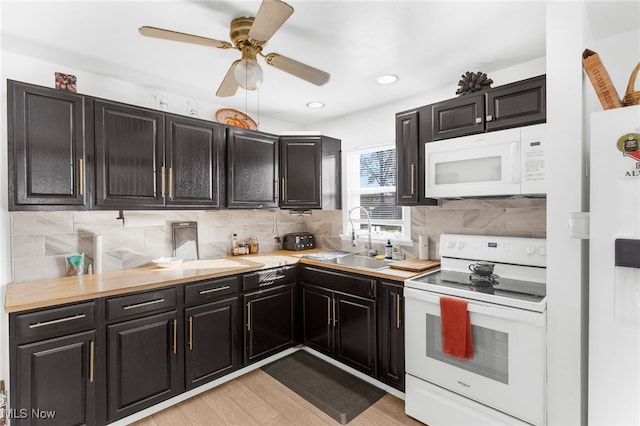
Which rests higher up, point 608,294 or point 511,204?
point 511,204

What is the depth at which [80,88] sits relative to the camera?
2.47 metres

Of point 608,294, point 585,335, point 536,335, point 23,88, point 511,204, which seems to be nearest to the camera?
point 608,294

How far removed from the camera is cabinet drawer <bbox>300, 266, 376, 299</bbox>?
8.28 feet

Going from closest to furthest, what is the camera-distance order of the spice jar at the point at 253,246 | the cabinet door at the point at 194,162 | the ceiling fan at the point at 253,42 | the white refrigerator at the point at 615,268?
the white refrigerator at the point at 615,268 < the ceiling fan at the point at 253,42 < the cabinet door at the point at 194,162 < the spice jar at the point at 253,246

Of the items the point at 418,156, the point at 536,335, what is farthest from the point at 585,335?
the point at 418,156

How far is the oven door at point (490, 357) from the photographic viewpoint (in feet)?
5.47

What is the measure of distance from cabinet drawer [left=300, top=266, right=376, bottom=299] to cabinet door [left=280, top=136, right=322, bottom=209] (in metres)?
0.77

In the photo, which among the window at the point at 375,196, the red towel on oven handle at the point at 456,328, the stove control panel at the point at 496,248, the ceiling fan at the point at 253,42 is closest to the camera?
the ceiling fan at the point at 253,42

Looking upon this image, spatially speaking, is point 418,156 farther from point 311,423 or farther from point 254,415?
point 254,415

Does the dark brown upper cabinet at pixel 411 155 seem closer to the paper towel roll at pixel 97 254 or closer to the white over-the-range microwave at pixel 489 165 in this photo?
the white over-the-range microwave at pixel 489 165

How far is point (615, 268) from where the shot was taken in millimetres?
1316

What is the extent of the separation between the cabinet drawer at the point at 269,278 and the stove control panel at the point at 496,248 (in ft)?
4.50

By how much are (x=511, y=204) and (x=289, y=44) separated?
6.47 feet

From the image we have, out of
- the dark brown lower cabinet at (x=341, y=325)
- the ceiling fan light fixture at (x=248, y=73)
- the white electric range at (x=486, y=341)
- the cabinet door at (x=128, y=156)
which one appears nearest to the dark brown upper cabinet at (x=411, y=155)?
the white electric range at (x=486, y=341)
